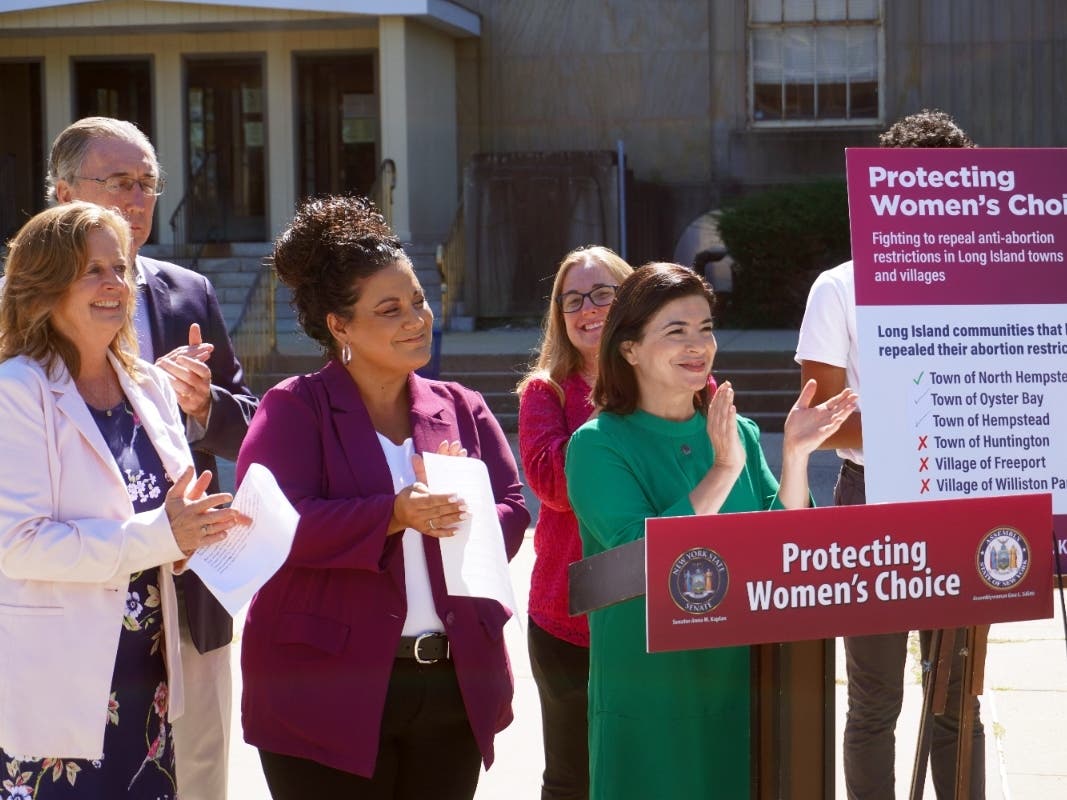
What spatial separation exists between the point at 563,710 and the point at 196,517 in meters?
1.42

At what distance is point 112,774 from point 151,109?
53.6 feet

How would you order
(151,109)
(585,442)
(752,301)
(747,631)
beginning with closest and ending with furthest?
1. (747,631)
2. (585,442)
3. (752,301)
4. (151,109)

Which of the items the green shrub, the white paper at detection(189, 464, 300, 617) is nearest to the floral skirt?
the white paper at detection(189, 464, 300, 617)

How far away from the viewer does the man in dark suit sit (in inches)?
147

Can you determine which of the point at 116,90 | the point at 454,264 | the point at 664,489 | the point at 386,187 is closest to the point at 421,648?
the point at 664,489

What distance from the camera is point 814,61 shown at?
17906mm

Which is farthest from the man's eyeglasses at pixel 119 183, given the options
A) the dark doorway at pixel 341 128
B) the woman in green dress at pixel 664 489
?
the dark doorway at pixel 341 128

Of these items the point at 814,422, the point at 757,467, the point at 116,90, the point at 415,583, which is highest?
the point at 116,90

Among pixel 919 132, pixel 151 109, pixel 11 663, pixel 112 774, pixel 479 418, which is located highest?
pixel 151 109

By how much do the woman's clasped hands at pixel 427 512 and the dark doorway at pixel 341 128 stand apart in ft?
51.4

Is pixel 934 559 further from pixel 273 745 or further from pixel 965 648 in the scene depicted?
pixel 273 745

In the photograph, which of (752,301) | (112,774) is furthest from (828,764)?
(752,301)

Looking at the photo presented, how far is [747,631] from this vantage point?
2.64 m

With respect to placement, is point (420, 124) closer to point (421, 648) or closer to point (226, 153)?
point (226, 153)
